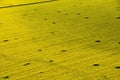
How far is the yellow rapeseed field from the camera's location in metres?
4.85

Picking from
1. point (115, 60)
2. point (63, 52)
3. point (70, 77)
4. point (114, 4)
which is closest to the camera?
point (70, 77)

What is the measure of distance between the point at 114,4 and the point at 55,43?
4101 millimetres

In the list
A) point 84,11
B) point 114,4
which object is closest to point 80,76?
point 84,11

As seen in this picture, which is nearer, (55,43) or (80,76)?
(80,76)

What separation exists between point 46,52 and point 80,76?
1.29m

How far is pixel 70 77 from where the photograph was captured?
4609 mm

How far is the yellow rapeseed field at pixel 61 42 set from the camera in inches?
191

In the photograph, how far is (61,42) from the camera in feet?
20.4

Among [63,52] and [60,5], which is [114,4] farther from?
[63,52]

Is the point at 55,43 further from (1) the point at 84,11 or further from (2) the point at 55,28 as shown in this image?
(1) the point at 84,11

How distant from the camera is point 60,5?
10.2 meters

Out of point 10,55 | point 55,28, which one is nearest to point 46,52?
point 10,55

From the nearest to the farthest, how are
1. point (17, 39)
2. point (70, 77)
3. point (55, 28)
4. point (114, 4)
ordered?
point (70, 77), point (17, 39), point (55, 28), point (114, 4)

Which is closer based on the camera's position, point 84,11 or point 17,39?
point 17,39
